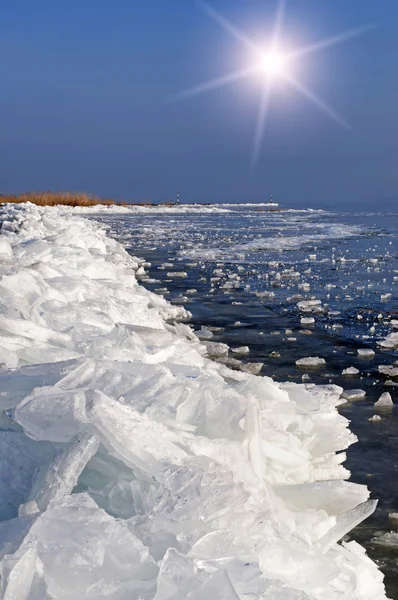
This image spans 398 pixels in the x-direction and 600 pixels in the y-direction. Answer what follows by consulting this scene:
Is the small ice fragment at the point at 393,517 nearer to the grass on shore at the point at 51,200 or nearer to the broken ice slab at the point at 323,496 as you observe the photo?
the broken ice slab at the point at 323,496

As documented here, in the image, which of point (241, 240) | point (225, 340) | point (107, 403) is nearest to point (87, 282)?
point (225, 340)

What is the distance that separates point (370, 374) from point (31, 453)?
2.53m

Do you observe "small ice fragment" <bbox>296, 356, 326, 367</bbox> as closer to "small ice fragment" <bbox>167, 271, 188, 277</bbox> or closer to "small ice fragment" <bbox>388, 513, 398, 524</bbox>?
"small ice fragment" <bbox>388, 513, 398, 524</bbox>

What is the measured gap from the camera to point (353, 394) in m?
3.33

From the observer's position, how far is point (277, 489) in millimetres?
2045

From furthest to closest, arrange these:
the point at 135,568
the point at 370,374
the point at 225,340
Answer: the point at 225,340, the point at 370,374, the point at 135,568

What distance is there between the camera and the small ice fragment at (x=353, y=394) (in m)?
3.30

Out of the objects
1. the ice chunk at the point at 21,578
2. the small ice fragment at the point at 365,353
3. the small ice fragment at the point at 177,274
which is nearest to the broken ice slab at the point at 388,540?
the ice chunk at the point at 21,578

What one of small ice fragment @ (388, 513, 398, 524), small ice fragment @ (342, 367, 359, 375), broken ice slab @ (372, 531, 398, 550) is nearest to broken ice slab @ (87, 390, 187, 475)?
broken ice slab @ (372, 531, 398, 550)

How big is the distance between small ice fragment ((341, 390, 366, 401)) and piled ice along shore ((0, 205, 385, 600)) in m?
0.55

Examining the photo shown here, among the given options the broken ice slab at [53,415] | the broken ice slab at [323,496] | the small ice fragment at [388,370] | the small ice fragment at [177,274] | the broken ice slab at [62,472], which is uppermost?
the broken ice slab at [53,415]

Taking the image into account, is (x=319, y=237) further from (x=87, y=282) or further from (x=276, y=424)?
(x=276, y=424)

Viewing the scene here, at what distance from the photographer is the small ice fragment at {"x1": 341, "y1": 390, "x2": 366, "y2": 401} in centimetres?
330

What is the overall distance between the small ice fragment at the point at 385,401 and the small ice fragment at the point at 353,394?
113 millimetres
